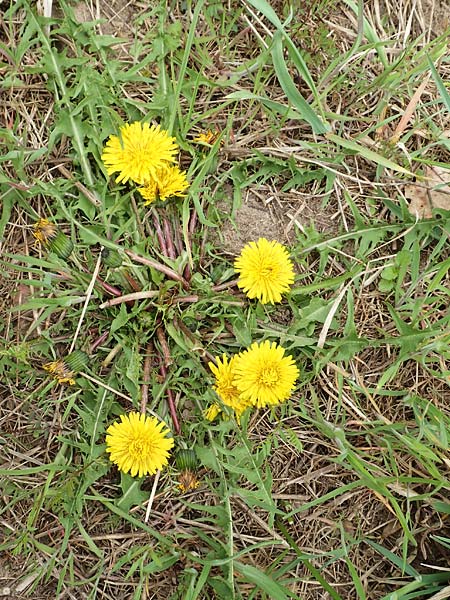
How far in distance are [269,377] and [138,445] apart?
1.52ft

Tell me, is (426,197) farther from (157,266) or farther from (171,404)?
(171,404)

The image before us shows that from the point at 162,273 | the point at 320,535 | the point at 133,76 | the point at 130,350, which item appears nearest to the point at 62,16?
the point at 133,76

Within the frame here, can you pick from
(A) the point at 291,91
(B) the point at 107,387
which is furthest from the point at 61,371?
(A) the point at 291,91

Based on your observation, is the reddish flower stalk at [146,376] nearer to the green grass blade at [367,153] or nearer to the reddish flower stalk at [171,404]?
the reddish flower stalk at [171,404]

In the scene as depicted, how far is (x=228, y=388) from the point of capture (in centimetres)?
186

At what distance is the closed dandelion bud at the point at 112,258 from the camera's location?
1.88 m

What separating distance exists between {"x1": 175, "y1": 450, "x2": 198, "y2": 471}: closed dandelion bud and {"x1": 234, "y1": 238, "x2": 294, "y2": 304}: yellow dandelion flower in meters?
0.55

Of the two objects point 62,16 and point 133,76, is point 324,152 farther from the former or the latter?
point 62,16

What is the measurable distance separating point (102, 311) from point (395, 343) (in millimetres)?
1021

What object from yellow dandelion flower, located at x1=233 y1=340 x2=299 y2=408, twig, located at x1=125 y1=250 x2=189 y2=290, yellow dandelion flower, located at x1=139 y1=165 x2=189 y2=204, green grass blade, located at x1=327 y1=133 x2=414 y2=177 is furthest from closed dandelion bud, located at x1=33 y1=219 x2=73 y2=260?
green grass blade, located at x1=327 y1=133 x2=414 y2=177

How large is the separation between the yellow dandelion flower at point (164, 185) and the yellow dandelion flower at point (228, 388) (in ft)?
1.86

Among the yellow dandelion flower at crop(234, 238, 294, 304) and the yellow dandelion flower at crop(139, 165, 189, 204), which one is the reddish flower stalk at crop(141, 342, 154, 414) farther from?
the yellow dandelion flower at crop(139, 165, 189, 204)

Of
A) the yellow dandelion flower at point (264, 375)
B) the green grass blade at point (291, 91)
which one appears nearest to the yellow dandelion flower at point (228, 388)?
the yellow dandelion flower at point (264, 375)

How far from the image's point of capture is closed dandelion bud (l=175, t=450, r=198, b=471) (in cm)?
186
